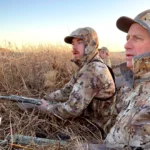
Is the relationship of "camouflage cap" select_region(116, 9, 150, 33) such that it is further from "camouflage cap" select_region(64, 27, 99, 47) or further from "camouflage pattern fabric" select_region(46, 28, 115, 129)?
"camouflage cap" select_region(64, 27, 99, 47)

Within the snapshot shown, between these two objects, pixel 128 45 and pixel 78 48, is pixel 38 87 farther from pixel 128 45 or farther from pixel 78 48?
pixel 128 45

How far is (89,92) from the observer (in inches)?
162

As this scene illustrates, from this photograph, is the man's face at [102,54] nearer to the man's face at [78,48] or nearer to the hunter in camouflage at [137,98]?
the man's face at [78,48]

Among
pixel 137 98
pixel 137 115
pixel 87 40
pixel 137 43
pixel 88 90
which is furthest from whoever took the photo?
pixel 87 40

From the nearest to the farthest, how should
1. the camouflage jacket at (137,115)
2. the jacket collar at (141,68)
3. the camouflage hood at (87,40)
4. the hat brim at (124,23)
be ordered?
the camouflage jacket at (137,115), the jacket collar at (141,68), the hat brim at (124,23), the camouflage hood at (87,40)

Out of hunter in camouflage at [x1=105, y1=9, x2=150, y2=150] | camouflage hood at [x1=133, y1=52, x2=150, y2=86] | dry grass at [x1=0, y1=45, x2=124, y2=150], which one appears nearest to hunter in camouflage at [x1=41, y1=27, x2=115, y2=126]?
dry grass at [x1=0, y1=45, x2=124, y2=150]

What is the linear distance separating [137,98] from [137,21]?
2.22 feet

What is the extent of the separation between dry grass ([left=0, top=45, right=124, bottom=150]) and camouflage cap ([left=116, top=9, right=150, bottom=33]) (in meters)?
1.18

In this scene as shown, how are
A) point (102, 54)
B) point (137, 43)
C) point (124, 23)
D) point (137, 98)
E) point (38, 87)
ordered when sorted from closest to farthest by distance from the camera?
point (137, 98)
point (137, 43)
point (124, 23)
point (38, 87)
point (102, 54)

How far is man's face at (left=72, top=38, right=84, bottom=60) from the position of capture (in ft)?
15.3

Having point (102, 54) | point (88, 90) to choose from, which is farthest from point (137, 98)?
point (102, 54)

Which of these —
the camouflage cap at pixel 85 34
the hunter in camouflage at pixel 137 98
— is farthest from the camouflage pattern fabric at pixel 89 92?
the hunter in camouflage at pixel 137 98

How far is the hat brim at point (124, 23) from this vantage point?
2796mm

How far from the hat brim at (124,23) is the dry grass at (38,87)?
1.17 metres
